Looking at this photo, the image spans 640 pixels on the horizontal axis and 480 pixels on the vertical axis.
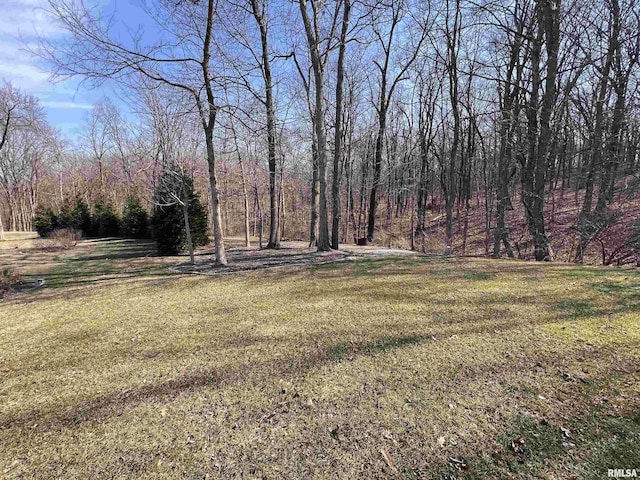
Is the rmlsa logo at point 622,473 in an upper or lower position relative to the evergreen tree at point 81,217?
lower

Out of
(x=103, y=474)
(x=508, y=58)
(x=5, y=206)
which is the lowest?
(x=103, y=474)

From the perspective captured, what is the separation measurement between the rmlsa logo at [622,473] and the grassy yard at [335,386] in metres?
0.04

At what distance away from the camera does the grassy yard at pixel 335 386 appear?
→ 156cm

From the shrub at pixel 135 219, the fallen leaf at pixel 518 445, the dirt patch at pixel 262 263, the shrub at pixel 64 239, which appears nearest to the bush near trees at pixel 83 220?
the shrub at pixel 135 219

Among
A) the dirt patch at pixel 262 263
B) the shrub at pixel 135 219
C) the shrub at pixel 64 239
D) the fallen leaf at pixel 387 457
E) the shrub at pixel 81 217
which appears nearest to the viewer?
the fallen leaf at pixel 387 457

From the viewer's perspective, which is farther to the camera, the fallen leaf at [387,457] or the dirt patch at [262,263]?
the dirt patch at [262,263]

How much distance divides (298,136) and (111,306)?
28.5ft

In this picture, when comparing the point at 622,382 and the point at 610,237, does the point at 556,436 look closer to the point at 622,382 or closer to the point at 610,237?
the point at 622,382

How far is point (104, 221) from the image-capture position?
19.8 m

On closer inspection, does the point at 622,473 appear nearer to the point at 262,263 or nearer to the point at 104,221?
the point at 262,263

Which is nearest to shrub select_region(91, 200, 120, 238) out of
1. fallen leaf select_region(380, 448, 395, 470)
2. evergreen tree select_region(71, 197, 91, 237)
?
evergreen tree select_region(71, 197, 91, 237)

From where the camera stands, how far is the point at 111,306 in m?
4.16

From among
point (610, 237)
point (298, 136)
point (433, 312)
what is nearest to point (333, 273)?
point (433, 312)

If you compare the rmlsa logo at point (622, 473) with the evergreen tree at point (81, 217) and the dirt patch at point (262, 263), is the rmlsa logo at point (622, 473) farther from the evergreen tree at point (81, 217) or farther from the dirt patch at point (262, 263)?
the evergreen tree at point (81, 217)
